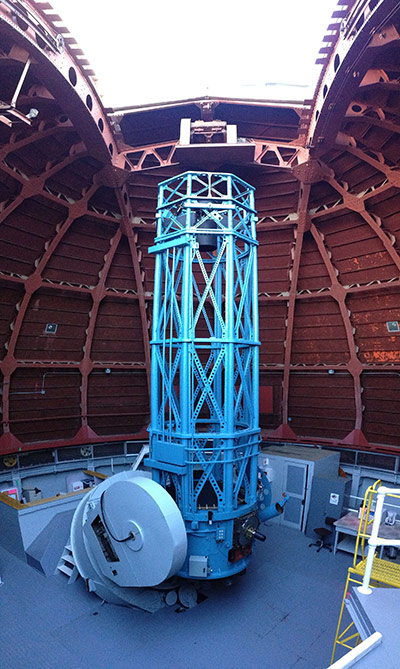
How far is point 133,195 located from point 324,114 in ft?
23.5

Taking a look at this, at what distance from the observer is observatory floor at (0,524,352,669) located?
24.6 feet

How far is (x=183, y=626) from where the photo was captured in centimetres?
844

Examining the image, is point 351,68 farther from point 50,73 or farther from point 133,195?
point 133,195

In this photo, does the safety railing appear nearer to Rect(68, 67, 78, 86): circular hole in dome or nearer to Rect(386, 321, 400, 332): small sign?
Rect(68, 67, 78, 86): circular hole in dome

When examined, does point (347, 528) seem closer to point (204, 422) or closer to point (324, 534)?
point (324, 534)

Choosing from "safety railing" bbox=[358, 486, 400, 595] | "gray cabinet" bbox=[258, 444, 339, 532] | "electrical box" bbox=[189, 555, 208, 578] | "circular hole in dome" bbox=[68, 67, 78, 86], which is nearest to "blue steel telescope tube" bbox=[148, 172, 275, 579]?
"electrical box" bbox=[189, 555, 208, 578]

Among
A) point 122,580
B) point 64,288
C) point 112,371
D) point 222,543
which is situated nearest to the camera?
point 122,580

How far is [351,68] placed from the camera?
28.7 ft

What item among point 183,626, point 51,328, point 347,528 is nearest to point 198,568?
point 183,626

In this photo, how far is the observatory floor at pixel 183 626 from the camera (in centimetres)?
750

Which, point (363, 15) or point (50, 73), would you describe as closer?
point (363, 15)

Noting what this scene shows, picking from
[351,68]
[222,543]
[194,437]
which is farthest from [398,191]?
[222,543]

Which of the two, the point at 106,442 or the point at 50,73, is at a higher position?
the point at 50,73

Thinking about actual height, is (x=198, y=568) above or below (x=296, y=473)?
below
